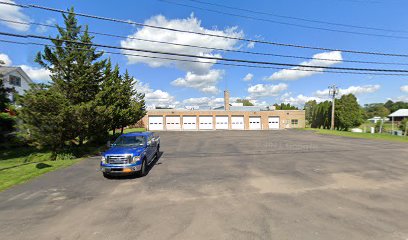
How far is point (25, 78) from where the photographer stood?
39625 millimetres

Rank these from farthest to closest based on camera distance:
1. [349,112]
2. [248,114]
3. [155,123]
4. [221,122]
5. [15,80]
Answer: [248,114] < [221,122] < [155,123] < [349,112] < [15,80]

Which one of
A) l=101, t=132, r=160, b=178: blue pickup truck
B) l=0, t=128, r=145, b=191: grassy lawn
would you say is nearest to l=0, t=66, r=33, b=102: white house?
l=0, t=128, r=145, b=191: grassy lawn

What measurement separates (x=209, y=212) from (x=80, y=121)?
37.3ft

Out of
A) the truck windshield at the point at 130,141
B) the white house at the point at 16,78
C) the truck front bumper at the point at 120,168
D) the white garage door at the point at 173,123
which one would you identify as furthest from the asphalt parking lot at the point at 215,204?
the white garage door at the point at 173,123

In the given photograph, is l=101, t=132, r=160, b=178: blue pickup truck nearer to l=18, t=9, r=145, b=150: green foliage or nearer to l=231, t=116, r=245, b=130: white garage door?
l=18, t=9, r=145, b=150: green foliage

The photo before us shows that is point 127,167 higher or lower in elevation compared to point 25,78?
lower

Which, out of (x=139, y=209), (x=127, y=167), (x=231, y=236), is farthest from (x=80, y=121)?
(x=231, y=236)

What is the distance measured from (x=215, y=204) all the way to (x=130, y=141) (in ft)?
19.9

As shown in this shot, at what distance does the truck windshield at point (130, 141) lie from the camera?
1073 centimetres

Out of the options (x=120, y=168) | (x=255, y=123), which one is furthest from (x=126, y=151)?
(x=255, y=123)

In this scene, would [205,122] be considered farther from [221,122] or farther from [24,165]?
[24,165]

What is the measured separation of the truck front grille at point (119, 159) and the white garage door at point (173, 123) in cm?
Answer: 3642

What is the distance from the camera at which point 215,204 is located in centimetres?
661

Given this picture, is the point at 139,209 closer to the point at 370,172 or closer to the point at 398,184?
the point at 398,184
